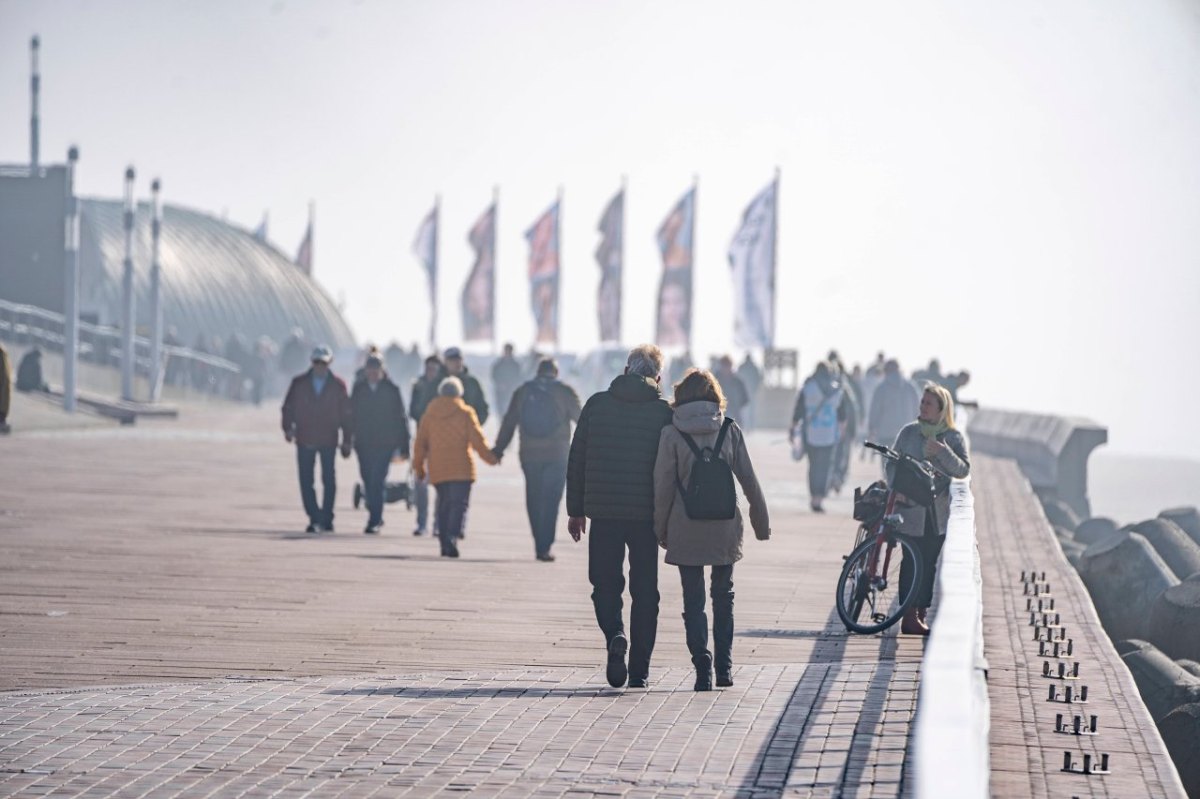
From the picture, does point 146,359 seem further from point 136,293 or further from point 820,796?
point 820,796

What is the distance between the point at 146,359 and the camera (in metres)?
61.0

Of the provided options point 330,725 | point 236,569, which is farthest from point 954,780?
point 236,569

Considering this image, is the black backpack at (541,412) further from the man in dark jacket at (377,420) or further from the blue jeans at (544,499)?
the man in dark jacket at (377,420)

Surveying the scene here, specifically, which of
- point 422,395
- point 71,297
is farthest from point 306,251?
point 422,395

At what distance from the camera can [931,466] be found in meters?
12.1

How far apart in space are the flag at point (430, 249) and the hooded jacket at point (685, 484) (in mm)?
53250

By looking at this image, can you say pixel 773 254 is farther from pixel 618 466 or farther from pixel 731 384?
pixel 618 466

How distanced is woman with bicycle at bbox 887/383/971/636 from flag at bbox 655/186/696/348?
135 feet

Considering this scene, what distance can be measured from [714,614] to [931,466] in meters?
2.98

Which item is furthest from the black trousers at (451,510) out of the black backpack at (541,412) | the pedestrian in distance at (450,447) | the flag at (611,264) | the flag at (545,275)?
the flag at (545,275)

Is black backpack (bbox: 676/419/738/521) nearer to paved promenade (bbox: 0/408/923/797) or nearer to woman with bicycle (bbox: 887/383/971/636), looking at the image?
paved promenade (bbox: 0/408/923/797)

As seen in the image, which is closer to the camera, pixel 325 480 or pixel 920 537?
pixel 920 537

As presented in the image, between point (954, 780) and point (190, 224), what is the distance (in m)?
109

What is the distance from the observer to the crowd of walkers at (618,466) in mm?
9664
